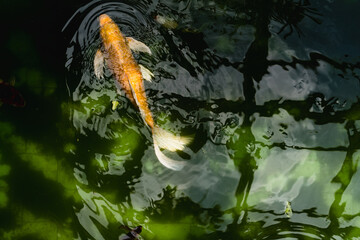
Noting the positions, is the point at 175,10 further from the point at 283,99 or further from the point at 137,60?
the point at 283,99

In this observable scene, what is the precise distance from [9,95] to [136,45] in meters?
1.34

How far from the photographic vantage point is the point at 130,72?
3281 mm

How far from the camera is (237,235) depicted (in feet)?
11.1

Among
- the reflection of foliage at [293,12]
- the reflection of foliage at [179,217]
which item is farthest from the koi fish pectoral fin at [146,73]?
the reflection of foliage at [293,12]

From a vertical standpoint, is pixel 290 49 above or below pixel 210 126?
above

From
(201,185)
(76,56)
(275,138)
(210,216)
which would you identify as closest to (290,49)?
(275,138)

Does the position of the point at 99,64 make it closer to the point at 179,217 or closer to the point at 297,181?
the point at 179,217

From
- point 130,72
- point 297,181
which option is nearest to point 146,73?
point 130,72

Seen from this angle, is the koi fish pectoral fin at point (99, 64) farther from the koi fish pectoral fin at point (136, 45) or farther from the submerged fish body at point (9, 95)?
the submerged fish body at point (9, 95)

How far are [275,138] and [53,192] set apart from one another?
2342 mm

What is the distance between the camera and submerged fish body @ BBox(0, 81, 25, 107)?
10.8ft

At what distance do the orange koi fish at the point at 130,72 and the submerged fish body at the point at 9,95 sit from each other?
0.81 metres

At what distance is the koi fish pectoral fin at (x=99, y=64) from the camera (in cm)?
334

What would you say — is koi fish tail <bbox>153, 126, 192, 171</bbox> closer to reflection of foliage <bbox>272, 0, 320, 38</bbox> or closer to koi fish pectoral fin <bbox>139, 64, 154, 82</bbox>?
koi fish pectoral fin <bbox>139, 64, 154, 82</bbox>
